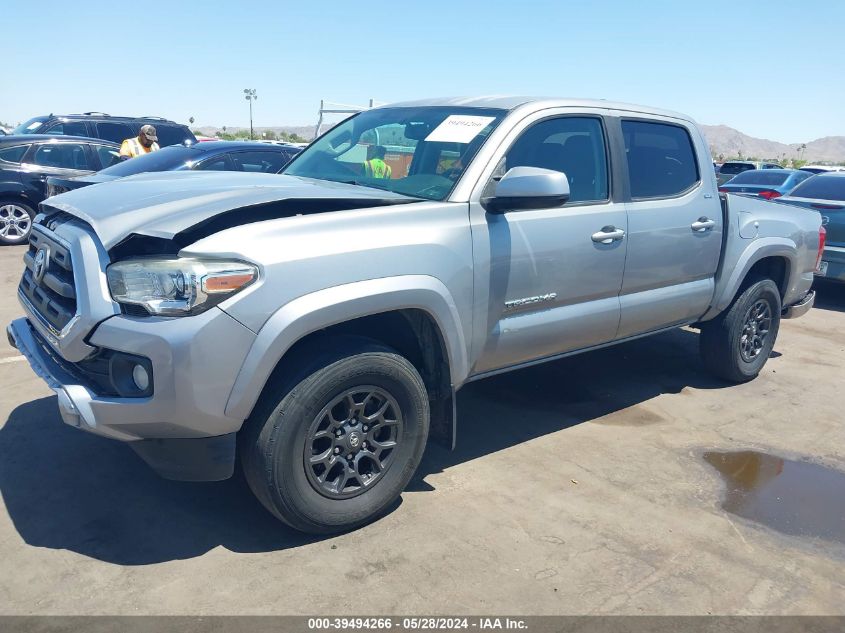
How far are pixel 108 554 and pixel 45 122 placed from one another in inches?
449

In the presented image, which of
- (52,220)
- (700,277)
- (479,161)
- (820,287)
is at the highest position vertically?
(479,161)

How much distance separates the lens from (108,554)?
3.03 meters

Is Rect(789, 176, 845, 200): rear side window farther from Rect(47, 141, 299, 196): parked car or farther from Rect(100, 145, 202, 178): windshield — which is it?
Rect(100, 145, 202, 178): windshield

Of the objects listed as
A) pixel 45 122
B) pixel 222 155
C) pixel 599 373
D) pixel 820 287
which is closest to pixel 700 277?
pixel 599 373

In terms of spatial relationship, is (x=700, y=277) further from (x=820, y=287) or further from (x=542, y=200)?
(x=820, y=287)

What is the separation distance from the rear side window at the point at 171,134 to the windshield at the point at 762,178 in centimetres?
1057

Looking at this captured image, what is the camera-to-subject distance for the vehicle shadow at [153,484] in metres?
3.15

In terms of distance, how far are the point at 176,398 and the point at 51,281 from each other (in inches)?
38.3

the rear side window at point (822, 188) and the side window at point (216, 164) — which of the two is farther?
the rear side window at point (822, 188)

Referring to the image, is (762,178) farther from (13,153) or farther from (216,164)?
(13,153)

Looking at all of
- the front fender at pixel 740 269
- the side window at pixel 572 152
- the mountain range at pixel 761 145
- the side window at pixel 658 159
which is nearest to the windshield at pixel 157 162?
the side window at pixel 572 152

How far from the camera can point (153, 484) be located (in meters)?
3.64

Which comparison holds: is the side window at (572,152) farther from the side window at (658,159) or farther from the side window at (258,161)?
the side window at (258,161)

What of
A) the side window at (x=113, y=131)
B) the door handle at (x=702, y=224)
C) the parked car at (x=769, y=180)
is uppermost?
the side window at (x=113, y=131)
